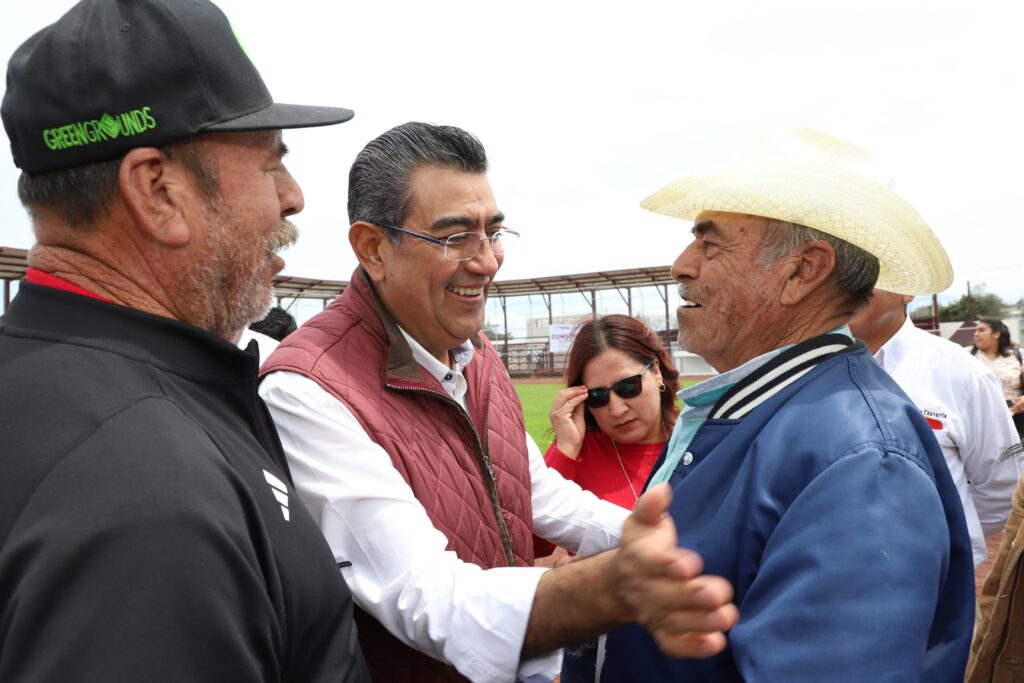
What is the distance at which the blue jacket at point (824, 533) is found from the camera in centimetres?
153

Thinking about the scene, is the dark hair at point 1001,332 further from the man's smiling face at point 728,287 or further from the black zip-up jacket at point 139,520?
the black zip-up jacket at point 139,520

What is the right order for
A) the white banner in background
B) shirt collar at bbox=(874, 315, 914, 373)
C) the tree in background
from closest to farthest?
shirt collar at bbox=(874, 315, 914, 373)
the white banner in background
the tree in background

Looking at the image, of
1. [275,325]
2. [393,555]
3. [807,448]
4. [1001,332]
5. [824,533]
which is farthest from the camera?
[1001,332]

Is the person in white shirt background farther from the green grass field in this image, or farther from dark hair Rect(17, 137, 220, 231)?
the green grass field

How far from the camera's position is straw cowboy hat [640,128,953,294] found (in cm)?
211

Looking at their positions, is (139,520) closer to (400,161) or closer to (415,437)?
(415,437)

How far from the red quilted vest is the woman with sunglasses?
1.74 metres

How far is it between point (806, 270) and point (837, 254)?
98 millimetres

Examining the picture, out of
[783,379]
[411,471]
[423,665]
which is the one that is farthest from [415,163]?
[423,665]

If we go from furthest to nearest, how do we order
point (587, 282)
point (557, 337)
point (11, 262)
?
point (557, 337) → point (587, 282) → point (11, 262)

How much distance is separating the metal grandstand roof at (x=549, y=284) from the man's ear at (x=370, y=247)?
92.6 feet

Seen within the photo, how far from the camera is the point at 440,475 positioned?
2.31 meters

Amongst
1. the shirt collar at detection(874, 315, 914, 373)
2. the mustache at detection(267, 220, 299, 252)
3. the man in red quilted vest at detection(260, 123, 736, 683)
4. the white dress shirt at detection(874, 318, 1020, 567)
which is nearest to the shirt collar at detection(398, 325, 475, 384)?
the man in red quilted vest at detection(260, 123, 736, 683)

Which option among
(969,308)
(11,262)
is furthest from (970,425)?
(969,308)
